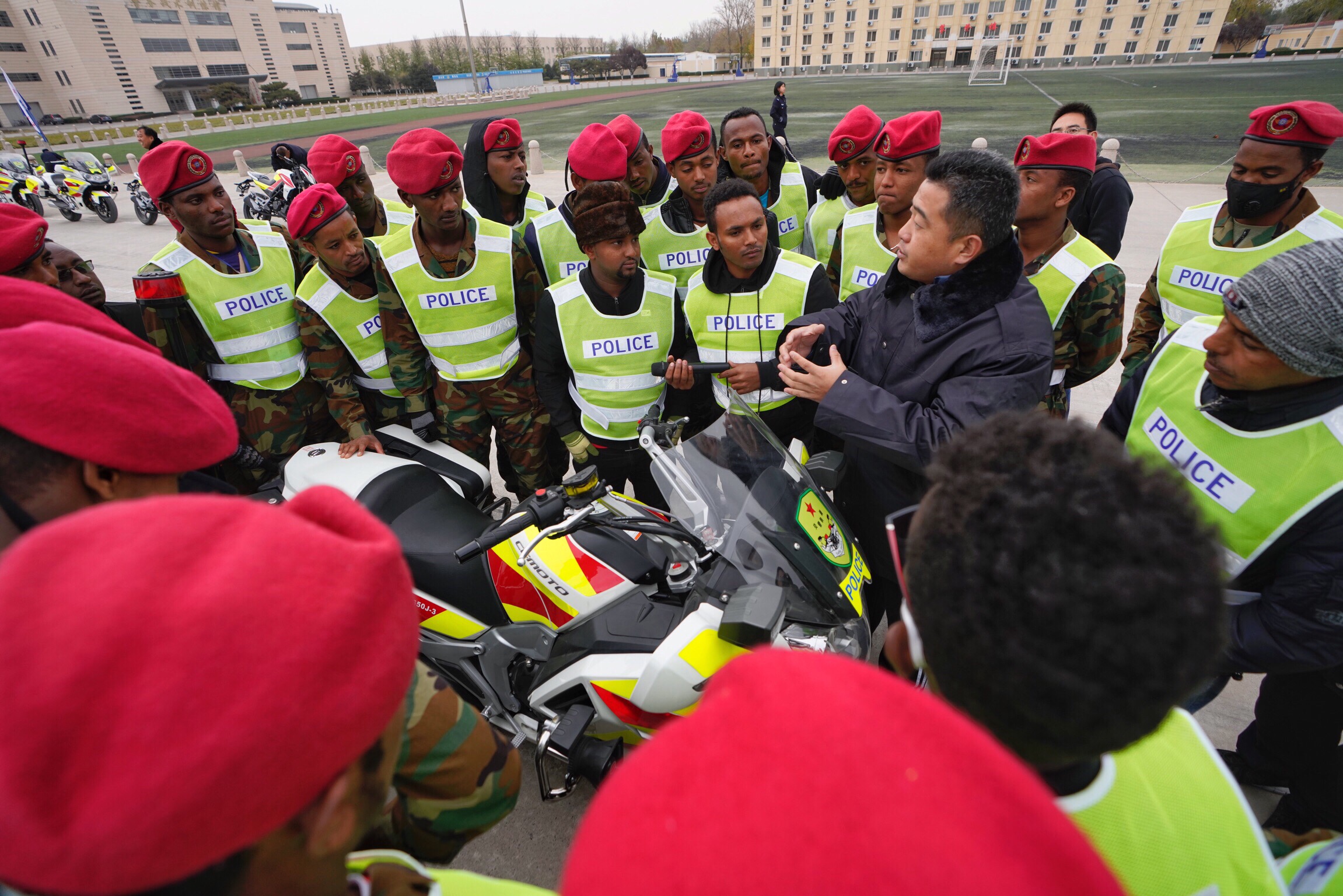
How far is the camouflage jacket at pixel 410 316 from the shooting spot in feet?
9.73

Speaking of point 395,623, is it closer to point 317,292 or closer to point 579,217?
point 579,217

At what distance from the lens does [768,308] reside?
2.73 m

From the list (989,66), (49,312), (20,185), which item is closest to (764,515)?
(49,312)

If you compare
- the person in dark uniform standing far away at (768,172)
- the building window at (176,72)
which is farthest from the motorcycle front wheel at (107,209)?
the building window at (176,72)

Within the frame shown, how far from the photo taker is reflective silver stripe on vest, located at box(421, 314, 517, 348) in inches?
119

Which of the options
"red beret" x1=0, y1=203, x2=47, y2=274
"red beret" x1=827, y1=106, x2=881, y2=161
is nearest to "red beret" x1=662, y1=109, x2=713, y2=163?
"red beret" x1=827, y1=106, x2=881, y2=161

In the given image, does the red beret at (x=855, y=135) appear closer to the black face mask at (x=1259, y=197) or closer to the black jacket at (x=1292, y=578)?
the black face mask at (x=1259, y=197)

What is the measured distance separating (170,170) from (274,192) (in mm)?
7514

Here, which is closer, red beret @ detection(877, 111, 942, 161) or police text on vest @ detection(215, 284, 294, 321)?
police text on vest @ detection(215, 284, 294, 321)

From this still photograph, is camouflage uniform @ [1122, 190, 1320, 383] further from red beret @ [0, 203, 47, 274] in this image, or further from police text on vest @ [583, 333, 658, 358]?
red beret @ [0, 203, 47, 274]

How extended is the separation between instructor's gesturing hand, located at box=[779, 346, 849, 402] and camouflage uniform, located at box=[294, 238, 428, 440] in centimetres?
Answer: 211

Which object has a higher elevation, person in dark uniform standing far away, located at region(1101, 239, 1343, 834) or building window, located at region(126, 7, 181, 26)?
building window, located at region(126, 7, 181, 26)

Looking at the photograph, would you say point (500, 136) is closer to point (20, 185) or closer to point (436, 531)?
point (436, 531)

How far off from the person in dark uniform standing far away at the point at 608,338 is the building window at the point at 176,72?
230 feet
